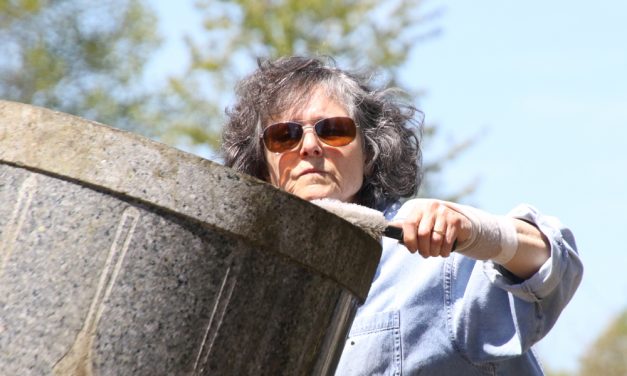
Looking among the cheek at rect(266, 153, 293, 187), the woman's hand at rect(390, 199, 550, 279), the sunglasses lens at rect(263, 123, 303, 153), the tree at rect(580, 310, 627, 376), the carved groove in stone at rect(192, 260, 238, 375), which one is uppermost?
the carved groove in stone at rect(192, 260, 238, 375)

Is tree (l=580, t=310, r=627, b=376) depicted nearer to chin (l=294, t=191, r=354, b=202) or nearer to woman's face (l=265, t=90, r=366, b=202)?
woman's face (l=265, t=90, r=366, b=202)

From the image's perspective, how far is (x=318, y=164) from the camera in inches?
124

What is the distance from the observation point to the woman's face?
3123mm

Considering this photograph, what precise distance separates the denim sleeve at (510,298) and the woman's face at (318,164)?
1.35ft

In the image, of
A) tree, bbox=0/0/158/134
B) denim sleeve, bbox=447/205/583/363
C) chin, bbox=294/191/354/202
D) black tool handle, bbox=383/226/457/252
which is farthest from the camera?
tree, bbox=0/0/158/134

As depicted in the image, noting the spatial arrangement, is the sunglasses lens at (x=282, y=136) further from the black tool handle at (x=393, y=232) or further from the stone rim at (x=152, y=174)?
the stone rim at (x=152, y=174)

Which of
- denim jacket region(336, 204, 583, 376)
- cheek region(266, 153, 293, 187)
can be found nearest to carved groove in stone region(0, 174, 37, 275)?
denim jacket region(336, 204, 583, 376)

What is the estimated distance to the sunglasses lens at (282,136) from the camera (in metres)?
3.21

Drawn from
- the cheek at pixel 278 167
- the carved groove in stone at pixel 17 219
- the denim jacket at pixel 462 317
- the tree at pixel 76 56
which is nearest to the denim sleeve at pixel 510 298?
the denim jacket at pixel 462 317

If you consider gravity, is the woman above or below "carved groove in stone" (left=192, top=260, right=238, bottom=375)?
below

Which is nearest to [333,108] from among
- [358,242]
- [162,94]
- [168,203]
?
[358,242]

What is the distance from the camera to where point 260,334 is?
2.00 m

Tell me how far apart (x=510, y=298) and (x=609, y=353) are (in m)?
26.5

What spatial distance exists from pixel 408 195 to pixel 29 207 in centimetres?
169
